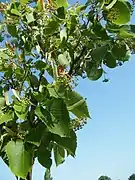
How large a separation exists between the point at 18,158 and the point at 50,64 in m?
0.43

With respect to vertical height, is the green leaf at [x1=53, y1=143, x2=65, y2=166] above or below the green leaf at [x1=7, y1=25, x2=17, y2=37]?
Answer: below

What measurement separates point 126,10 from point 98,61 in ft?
0.81

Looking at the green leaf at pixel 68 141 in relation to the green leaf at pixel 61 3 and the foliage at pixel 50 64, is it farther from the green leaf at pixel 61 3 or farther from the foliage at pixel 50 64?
the green leaf at pixel 61 3

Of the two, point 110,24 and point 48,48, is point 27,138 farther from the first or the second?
point 110,24

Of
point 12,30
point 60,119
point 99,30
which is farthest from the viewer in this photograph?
point 12,30

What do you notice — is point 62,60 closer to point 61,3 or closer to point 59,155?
point 61,3

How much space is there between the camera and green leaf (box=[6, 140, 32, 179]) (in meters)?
1.46

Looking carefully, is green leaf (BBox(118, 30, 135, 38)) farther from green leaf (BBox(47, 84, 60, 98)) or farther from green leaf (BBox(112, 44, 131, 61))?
green leaf (BBox(47, 84, 60, 98))

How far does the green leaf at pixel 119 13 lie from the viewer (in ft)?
5.33

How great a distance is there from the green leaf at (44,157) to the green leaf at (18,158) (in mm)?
88

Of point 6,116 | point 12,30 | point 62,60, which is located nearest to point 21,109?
point 6,116

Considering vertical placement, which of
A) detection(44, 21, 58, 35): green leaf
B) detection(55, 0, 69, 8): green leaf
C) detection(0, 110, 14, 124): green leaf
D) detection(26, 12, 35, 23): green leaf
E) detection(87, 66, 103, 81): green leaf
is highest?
detection(55, 0, 69, 8): green leaf

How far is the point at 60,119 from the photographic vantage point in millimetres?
1439

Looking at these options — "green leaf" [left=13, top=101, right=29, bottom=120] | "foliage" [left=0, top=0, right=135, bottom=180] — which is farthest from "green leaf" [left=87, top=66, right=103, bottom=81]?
"green leaf" [left=13, top=101, right=29, bottom=120]
